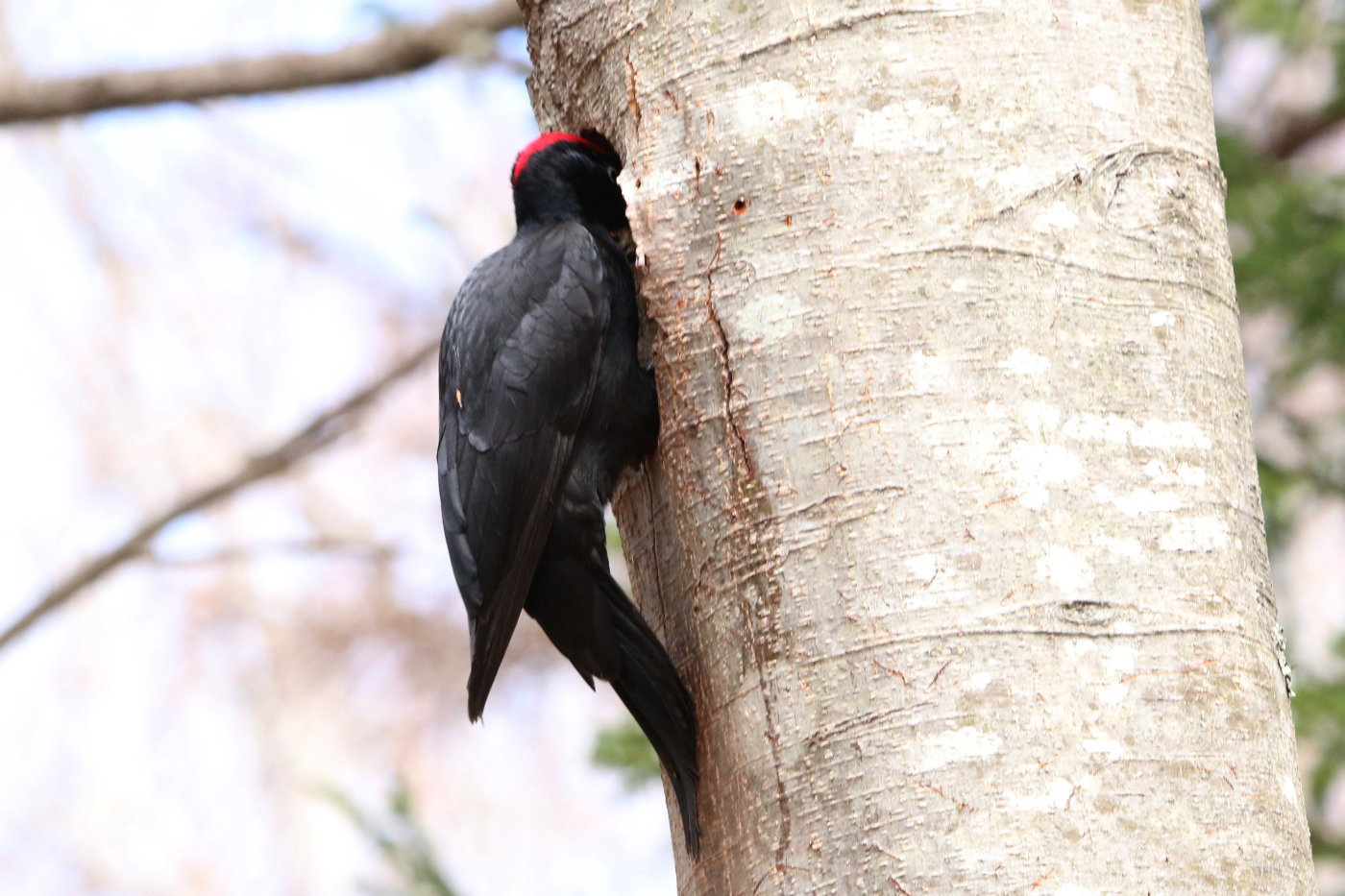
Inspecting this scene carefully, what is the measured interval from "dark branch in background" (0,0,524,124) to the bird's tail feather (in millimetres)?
2387

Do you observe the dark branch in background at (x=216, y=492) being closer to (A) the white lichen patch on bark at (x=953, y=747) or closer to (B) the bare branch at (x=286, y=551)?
(B) the bare branch at (x=286, y=551)

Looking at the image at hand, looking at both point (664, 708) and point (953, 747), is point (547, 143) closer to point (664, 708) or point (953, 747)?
point (664, 708)

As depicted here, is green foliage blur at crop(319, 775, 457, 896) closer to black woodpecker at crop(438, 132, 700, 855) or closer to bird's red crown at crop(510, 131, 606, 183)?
black woodpecker at crop(438, 132, 700, 855)

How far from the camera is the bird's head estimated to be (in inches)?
98.3

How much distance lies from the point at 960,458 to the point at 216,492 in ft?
11.5

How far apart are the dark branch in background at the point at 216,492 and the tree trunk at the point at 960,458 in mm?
2722

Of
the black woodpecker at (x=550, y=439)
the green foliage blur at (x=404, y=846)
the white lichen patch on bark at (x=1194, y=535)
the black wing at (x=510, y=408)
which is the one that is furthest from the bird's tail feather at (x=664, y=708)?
the green foliage blur at (x=404, y=846)

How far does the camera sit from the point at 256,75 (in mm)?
4000

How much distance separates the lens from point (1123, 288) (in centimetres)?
165

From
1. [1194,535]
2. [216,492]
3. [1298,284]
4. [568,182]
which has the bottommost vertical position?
[1194,535]

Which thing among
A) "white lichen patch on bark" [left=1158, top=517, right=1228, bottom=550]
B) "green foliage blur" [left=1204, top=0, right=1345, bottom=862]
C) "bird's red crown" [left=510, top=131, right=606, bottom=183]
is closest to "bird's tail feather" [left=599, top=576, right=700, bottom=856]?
"white lichen patch on bark" [left=1158, top=517, right=1228, bottom=550]

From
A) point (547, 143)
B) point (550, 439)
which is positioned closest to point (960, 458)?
point (550, 439)

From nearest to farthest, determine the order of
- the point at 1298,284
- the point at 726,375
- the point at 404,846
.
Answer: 1. the point at 726,375
2. the point at 404,846
3. the point at 1298,284

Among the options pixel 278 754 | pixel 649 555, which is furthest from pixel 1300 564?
pixel 649 555
